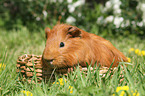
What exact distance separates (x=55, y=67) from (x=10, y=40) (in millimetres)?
2873

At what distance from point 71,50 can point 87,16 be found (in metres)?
3.41

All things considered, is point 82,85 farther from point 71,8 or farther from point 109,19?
point 71,8

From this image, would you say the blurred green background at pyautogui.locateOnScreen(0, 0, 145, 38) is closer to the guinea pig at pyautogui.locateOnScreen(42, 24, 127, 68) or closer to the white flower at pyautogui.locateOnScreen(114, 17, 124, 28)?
the white flower at pyautogui.locateOnScreen(114, 17, 124, 28)

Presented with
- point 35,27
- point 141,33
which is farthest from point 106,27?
point 35,27

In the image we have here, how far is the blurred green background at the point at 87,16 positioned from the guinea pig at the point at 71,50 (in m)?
2.40

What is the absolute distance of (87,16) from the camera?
18.1 feet

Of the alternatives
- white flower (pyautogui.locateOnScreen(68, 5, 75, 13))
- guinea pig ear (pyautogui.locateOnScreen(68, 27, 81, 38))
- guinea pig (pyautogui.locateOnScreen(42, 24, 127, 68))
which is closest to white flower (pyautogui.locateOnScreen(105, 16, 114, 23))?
white flower (pyautogui.locateOnScreen(68, 5, 75, 13))

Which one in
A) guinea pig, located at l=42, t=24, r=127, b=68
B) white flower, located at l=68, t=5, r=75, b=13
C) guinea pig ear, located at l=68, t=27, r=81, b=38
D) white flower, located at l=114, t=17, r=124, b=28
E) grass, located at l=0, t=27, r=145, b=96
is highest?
white flower, located at l=68, t=5, r=75, b=13

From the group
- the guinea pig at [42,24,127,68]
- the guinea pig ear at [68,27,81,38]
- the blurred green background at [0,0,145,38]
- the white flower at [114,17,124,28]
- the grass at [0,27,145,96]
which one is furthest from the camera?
the blurred green background at [0,0,145,38]

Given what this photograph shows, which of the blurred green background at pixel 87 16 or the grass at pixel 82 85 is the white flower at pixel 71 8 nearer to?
the blurred green background at pixel 87 16

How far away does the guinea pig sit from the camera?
2180mm

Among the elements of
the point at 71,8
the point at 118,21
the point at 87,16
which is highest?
the point at 71,8

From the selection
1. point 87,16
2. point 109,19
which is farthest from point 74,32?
point 87,16

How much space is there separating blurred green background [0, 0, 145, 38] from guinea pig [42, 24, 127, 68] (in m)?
2.40
